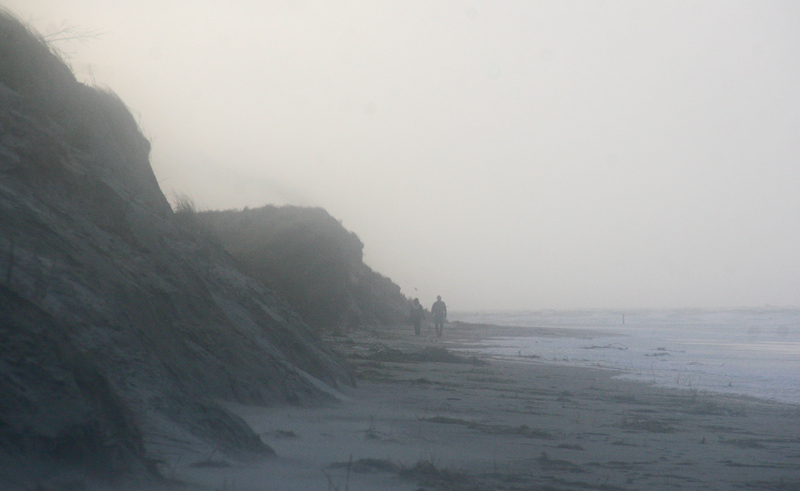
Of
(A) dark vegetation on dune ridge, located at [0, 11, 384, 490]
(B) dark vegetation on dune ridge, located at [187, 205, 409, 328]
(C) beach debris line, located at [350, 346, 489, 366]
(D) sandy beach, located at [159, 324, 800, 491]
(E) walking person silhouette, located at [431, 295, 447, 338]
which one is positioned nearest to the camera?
(A) dark vegetation on dune ridge, located at [0, 11, 384, 490]

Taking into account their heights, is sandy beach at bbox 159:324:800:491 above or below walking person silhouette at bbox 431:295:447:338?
below

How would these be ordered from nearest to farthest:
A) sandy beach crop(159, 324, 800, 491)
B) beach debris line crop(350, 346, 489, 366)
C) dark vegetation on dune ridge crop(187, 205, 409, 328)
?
sandy beach crop(159, 324, 800, 491), beach debris line crop(350, 346, 489, 366), dark vegetation on dune ridge crop(187, 205, 409, 328)

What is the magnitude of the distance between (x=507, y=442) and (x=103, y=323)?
3.52 meters

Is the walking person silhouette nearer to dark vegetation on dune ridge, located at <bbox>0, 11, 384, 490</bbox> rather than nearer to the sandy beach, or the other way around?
the sandy beach

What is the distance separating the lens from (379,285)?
1470 inches

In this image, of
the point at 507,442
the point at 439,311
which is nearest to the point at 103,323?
the point at 507,442

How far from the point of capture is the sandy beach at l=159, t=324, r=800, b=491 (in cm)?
384

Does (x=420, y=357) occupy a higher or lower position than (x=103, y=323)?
lower

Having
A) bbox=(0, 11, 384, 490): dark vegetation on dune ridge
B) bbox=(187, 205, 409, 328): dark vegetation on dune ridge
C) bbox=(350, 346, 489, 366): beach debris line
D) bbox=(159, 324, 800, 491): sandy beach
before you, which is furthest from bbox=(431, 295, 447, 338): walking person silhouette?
bbox=(0, 11, 384, 490): dark vegetation on dune ridge

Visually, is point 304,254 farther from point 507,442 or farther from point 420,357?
point 507,442

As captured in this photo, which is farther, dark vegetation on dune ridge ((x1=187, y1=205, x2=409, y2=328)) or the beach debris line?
dark vegetation on dune ridge ((x1=187, y1=205, x2=409, y2=328))

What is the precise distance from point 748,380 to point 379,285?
2656cm

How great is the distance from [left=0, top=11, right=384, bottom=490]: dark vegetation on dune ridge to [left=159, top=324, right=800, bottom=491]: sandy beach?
35cm

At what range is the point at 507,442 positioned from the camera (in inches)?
212
